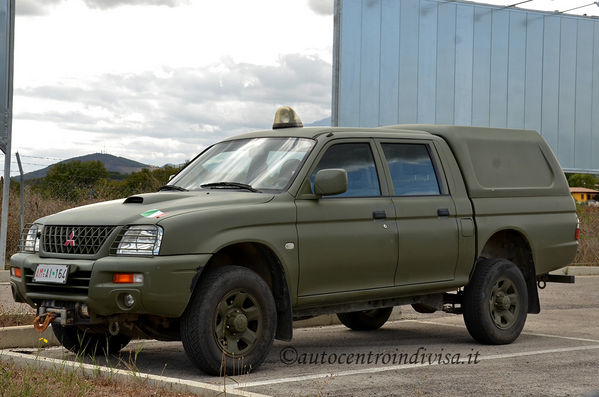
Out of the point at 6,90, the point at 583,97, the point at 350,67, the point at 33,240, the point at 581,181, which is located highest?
the point at 350,67

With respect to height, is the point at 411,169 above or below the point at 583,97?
below

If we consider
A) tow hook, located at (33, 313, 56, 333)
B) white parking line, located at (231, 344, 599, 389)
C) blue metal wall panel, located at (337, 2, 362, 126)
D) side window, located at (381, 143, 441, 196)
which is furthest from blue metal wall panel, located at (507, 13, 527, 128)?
tow hook, located at (33, 313, 56, 333)

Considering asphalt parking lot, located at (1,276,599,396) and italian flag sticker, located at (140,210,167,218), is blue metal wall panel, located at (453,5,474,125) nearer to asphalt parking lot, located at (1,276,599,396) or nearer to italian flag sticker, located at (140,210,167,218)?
asphalt parking lot, located at (1,276,599,396)

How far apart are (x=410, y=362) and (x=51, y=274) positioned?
306 centimetres

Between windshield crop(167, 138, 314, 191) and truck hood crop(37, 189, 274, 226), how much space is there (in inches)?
9.6

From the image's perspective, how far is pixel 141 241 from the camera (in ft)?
22.0

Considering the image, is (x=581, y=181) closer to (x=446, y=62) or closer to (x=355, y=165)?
(x=446, y=62)

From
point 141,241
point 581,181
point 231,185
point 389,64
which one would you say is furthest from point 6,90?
point 581,181

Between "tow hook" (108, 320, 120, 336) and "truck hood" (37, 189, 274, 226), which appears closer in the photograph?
"truck hood" (37, 189, 274, 226)

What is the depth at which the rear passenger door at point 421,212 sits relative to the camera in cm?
834

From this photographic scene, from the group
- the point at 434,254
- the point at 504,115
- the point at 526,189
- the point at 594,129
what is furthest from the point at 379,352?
the point at 594,129

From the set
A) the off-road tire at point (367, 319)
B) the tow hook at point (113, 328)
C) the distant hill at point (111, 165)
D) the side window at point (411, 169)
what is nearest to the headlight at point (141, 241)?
the tow hook at point (113, 328)

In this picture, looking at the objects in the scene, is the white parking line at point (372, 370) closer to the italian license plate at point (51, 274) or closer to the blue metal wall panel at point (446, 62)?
the italian license plate at point (51, 274)

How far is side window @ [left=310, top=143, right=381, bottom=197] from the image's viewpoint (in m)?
8.03
